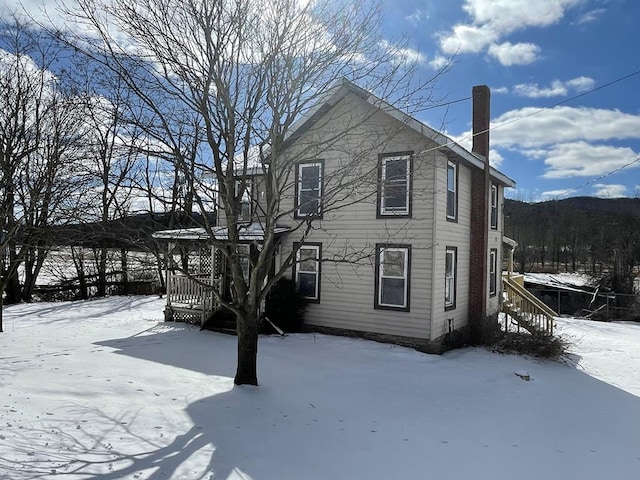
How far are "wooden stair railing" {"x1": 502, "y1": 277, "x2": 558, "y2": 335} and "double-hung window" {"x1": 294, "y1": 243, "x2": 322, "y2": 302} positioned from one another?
754 cm

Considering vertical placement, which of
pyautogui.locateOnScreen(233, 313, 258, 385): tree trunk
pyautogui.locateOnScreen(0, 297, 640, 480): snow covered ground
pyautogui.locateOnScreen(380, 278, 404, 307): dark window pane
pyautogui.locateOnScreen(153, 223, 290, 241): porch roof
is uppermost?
A: pyautogui.locateOnScreen(153, 223, 290, 241): porch roof

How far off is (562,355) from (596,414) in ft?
17.2

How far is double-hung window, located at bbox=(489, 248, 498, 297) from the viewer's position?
1614 centimetres

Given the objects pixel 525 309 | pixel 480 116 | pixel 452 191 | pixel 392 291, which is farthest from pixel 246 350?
pixel 525 309

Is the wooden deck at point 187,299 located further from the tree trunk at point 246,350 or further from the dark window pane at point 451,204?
the dark window pane at point 451,204

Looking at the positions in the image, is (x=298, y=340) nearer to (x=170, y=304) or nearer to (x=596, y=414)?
(x=170, y=304)

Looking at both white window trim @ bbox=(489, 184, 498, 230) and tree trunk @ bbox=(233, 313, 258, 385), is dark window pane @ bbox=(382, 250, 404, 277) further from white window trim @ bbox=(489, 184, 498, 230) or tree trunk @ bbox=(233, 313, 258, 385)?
white window trim @ bbox=(489, 184, 498, 230)

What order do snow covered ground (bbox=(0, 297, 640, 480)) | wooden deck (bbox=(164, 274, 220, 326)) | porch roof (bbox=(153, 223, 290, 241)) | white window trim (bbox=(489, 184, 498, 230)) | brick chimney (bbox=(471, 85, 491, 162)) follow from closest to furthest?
snow covered ground (bbox=(0, 297, 640, 480))
porch roof (bbox=(153, 223, 290, 241))
wooden deck (bbox=(164, 274, 220, 326))
brick chimney (bbox=(471, 85, 491, 162))
white window trim (bbox=(489, 184, 498, 230))

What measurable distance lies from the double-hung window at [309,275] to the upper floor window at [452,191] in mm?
3854

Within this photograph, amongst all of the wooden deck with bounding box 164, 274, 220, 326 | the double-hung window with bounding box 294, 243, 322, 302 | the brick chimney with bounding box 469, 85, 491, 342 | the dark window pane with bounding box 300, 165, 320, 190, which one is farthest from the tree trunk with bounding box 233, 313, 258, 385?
the brick chimney with bounding box 469, 85, 491, 342

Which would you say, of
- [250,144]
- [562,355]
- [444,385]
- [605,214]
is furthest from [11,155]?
[605,214]

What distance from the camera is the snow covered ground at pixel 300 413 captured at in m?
4.61

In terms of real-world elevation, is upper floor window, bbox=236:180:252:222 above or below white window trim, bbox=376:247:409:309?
above

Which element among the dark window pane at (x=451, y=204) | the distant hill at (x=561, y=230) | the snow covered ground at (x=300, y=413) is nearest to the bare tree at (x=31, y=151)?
the snow covered ground at (x=300, y=413)
